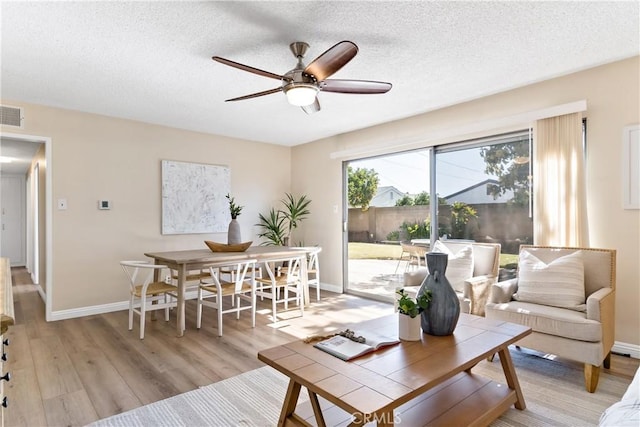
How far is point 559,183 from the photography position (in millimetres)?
3141

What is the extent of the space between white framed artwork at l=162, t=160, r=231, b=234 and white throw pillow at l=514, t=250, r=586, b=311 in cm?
410

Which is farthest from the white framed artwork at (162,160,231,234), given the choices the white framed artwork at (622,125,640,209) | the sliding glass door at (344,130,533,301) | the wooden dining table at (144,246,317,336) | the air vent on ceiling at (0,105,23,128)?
the white framed artwork at (622,125,640,209)

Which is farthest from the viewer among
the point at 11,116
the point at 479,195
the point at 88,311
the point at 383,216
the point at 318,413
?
the point at 383,216

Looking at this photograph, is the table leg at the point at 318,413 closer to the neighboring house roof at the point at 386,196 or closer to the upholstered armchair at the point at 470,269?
the upholstered armchair at the point at 470,269

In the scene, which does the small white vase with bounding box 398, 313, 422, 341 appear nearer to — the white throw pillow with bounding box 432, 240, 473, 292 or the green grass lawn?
the white throw pillow with bounding box 432, 240, 473, 292

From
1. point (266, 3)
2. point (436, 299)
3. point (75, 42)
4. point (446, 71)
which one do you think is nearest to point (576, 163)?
point (446, 71)

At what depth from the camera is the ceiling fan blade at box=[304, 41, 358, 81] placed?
199 cm

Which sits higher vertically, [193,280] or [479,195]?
[479,195]

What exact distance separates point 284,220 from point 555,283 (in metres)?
4.23

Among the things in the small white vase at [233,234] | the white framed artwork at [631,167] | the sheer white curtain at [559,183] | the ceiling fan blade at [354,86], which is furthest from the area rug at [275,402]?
the ceiling fan blade at [354,86]

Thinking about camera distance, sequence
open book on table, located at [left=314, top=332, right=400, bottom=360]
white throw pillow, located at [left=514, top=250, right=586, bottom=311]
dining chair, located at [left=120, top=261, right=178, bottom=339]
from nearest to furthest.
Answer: open book on table, located at [left=314, top=332, right=400, bottom=360] < white throw pillow, located at [left=514, top=250, right=586, bottom=311] < dining chair, located at [left=120, top=261, right=178, bottom=339]

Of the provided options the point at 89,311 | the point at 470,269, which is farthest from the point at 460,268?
the point at 89,311

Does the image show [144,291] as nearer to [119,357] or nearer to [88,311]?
[119,357]

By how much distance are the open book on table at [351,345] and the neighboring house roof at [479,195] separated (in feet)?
8.02
